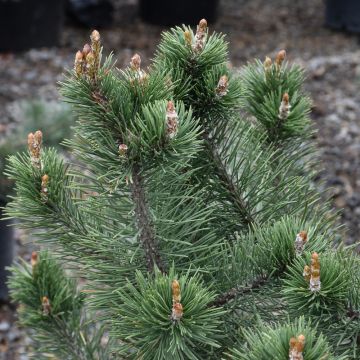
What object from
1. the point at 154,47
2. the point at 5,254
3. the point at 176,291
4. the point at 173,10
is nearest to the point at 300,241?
the point at 176,291

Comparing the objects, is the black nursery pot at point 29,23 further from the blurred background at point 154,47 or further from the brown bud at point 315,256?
the brown bud at point 315,256

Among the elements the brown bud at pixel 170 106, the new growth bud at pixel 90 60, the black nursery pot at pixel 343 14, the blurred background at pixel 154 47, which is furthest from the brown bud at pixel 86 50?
the black nursery pot at pixel 343 14

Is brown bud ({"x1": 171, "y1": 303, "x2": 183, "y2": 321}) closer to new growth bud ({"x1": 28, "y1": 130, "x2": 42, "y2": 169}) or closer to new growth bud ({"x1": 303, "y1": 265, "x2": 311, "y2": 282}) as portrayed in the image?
new growth bud ({"x1": 303, "y1": 265, "x2": 311, "y2": 282})

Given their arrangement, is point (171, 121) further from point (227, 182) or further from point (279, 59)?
point (279, 59)

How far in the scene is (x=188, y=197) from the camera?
126 centimetres

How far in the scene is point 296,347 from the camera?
3.18 feet

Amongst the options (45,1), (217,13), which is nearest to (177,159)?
(45,1)

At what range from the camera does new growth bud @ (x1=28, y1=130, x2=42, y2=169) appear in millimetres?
1232

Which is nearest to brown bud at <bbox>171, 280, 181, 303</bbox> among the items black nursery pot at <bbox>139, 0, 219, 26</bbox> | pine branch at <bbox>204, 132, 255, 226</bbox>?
pine branch at <bbox>204, 132, 255, 226</bbox>

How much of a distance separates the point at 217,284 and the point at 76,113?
0.36 meters

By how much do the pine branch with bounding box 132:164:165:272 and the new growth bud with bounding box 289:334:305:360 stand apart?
0.31 m

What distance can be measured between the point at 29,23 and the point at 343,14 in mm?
2960

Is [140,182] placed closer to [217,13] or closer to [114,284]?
[114,284]

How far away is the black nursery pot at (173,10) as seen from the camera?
7.86 metres
